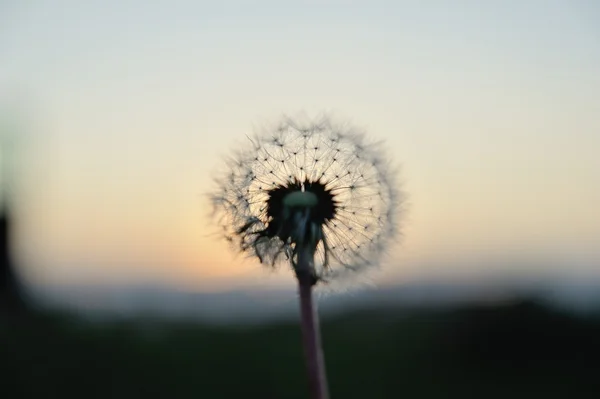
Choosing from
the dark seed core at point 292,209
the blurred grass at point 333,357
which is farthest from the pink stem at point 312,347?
the blurred grass at point 333,357

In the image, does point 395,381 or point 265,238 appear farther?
point 395,381

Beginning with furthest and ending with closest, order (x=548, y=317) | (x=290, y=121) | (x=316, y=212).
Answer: (x=548, y=317), (x=290, y=121), (x=316, y=212)

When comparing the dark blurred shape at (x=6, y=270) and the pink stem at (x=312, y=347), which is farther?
the dark blurred shape at (x=6, y=270)

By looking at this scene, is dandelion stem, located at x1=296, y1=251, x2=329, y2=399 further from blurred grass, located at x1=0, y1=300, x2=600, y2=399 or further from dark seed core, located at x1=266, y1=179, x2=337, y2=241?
blurred grass, located at x1=0, y1=300, x2=600, y2=399

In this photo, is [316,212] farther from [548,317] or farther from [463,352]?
[463,352]

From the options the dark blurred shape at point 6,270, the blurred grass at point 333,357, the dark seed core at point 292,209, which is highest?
the dark blurred shape at point 6,270

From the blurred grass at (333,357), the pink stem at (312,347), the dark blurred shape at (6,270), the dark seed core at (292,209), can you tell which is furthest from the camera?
the dark blurred shape at (6,270)

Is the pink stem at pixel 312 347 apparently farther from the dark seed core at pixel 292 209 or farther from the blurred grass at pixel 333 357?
the blurred grass at pixel 333 357

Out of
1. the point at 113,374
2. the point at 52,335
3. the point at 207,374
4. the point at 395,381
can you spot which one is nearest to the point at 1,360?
the point at 52,335

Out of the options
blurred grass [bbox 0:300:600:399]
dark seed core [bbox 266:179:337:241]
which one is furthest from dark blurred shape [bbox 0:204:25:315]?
dark seed core [bbox 266:179:337:241]
